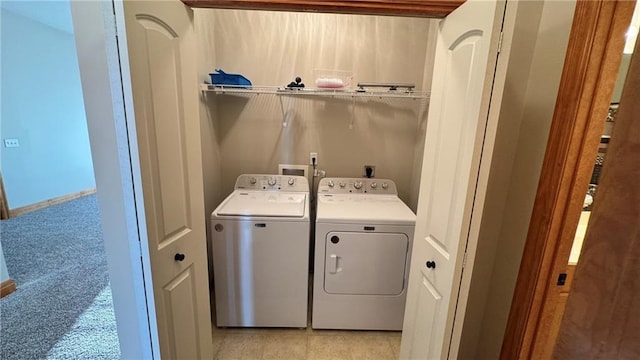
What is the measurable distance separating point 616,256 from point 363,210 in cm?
149

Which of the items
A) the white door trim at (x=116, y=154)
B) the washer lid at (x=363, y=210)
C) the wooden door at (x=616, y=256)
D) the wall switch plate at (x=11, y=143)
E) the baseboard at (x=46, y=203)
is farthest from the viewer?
the baseboard at (x=46, y=203)

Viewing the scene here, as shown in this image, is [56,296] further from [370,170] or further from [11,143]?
[11,143]

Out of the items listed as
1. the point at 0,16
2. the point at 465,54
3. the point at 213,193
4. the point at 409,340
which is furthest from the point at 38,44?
the point at 409,340

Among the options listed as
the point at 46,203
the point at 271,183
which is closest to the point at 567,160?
the point at 271,183

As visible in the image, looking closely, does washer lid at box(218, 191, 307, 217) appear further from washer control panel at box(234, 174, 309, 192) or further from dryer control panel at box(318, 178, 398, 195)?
dryer control panel at box(318, 178, 398, 195)

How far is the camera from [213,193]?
2.22 meters

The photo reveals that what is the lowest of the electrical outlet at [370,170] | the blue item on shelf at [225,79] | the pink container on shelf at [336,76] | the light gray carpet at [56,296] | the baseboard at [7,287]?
the light gray carpet at [56,296]

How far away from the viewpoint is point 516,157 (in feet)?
4.01

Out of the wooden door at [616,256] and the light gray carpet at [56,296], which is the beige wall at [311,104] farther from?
the wooden door at [616,256]

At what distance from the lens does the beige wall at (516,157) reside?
41.8 inches

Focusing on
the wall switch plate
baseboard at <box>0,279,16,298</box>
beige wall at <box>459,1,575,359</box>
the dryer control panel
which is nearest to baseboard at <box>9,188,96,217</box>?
the wall switch plate

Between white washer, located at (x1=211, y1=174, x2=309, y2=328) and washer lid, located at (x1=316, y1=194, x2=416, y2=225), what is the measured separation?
174 mm

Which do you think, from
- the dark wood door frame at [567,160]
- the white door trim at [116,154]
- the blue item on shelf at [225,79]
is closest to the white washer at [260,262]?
the white door trim at [116,154]

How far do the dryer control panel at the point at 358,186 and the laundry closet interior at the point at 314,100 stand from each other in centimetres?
14
